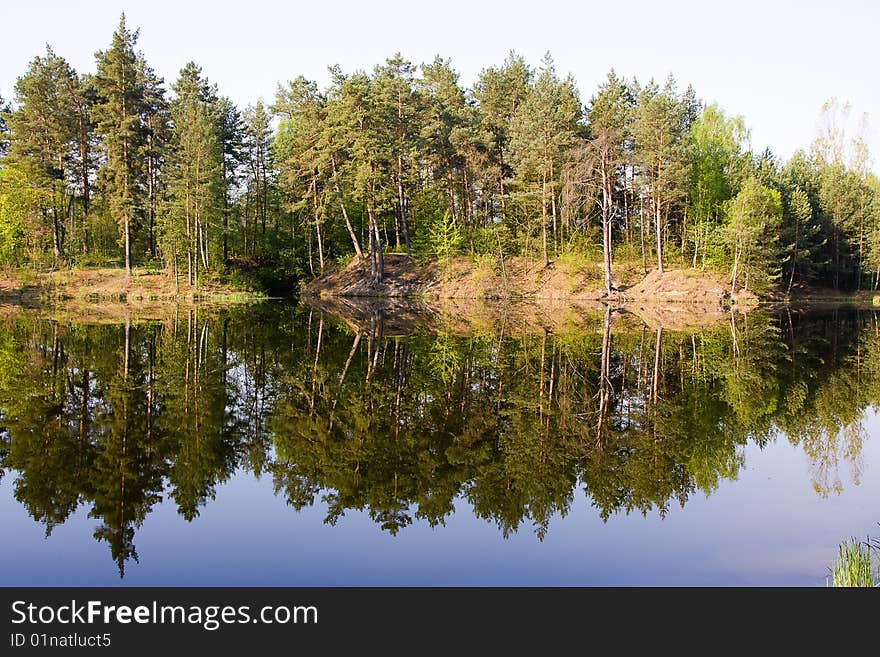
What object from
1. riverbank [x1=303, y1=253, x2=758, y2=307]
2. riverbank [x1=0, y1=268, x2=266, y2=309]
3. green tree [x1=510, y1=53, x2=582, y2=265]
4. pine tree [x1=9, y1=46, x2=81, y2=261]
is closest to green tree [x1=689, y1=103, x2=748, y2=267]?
riverbank [x1=303, y1=253, x2=758, y2=307]

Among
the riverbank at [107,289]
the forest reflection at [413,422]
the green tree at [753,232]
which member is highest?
the green tree at [753,232]

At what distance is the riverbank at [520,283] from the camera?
157ft

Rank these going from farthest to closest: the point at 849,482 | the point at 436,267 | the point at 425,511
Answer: the point at 436,267, the point at 849,482, the point at 425,511

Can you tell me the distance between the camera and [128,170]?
1991 inches

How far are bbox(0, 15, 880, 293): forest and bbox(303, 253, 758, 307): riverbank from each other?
1130 mm

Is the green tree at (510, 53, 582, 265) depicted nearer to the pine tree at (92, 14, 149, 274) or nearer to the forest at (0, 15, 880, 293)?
the forest at (0, 15, 880, 293)

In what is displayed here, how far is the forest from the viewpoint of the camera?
49.9 meters

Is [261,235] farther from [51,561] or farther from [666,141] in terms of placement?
[51,561]

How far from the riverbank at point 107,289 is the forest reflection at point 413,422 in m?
27.9

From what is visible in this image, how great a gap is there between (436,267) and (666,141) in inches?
836

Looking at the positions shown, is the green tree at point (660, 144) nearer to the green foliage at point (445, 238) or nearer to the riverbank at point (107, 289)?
the green foliage at point (445, 238)

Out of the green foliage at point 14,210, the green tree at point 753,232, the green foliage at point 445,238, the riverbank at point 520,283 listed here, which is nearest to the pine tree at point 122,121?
the green foliage at point 14,210

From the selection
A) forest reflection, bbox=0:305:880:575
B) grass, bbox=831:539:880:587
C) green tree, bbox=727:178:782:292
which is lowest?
grass, bbox=831:539:880:587

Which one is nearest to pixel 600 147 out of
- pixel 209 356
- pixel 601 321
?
pixel 601 321
